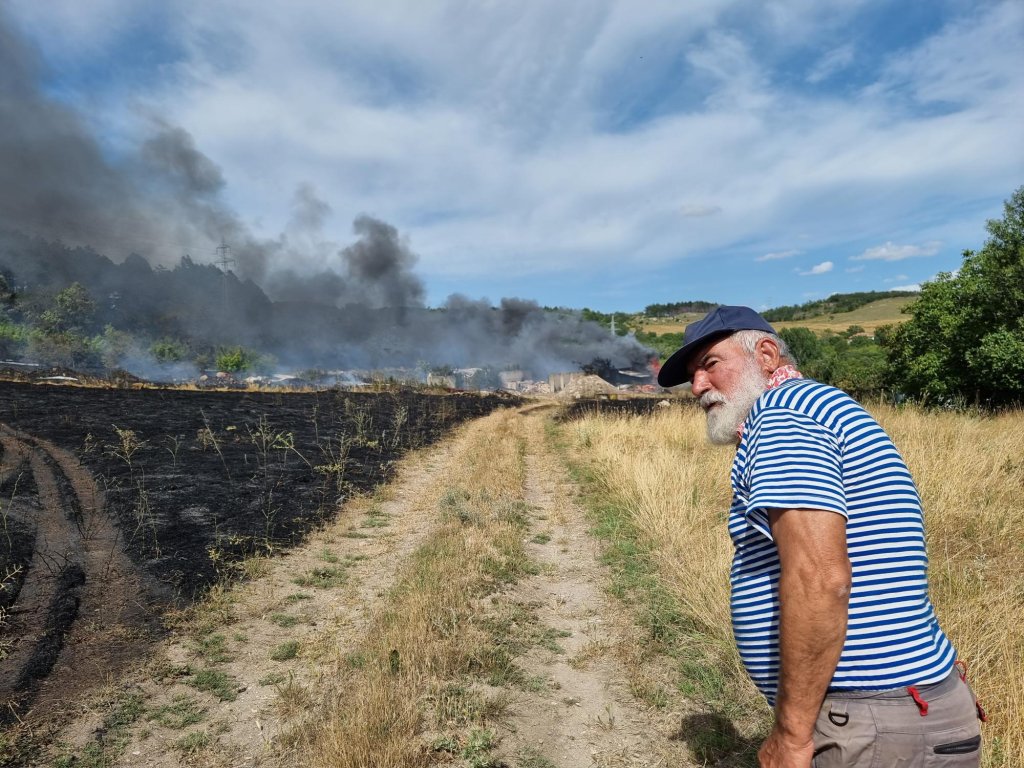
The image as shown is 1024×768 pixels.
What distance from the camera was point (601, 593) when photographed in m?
5.27

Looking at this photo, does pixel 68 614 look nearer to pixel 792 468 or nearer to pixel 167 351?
pixel 792 468

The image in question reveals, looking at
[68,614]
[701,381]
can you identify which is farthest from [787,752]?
[68,614]

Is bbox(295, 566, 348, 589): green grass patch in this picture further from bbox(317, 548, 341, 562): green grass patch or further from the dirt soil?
the dirt soil

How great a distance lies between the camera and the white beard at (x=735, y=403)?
185 centimetres

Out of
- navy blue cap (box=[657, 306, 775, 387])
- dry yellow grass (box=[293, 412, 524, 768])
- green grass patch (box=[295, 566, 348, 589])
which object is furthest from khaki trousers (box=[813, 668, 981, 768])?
green grass patch (box=[295, 566, 348, 589])

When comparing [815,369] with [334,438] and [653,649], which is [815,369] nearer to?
[334,438]

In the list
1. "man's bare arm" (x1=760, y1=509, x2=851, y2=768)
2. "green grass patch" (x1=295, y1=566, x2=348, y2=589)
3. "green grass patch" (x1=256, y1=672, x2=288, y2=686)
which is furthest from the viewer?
"green grass patch" (x1=295, y1=566, x2=348, y2=589)

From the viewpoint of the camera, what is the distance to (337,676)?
3.71 metres

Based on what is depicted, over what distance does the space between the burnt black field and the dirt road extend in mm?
769

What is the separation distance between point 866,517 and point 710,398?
589 millimetres

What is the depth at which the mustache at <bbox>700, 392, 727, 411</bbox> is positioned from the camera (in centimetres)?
192

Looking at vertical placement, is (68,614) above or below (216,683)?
above

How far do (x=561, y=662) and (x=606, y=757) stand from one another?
3.42 ft

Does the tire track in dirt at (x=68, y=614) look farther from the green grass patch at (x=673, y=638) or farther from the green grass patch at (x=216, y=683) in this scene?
the green grass patch at (x=673, y=638)
